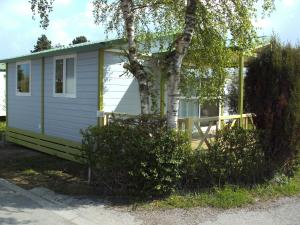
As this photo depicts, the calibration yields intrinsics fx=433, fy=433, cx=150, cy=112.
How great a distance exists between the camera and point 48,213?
20.7ft

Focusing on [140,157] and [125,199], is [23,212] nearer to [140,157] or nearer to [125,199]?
[125,199]

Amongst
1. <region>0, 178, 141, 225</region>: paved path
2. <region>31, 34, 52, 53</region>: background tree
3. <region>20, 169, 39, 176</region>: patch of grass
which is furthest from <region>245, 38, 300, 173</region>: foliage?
<region>31, 34, 52, 53</region>: background tree

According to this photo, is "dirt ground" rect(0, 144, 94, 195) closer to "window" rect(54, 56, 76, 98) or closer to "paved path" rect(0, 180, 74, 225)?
"paved path" rect(0, 180, 74, 225)

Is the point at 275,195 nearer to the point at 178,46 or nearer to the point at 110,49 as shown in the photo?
the point at 178,46

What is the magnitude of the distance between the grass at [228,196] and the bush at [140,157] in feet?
0.82

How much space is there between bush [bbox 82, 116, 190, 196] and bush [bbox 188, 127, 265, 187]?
0.43 meters

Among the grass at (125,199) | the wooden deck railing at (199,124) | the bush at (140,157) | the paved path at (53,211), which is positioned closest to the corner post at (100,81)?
the wooden deck railing at (199,124)

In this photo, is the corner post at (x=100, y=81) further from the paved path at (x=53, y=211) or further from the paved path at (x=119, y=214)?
the paved path at (x=119, y=214)

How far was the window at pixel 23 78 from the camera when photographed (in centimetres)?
1289

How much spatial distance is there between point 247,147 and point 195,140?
4.94 feet

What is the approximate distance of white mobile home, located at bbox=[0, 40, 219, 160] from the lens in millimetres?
9609

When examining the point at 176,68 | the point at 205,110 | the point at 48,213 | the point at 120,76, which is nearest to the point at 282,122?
the point at 176,68

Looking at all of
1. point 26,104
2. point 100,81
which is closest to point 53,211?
point 100,81

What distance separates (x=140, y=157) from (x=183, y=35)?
7.54ft
